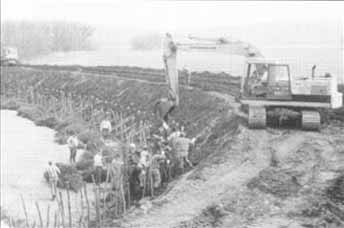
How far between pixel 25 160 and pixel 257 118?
10838 millimetres

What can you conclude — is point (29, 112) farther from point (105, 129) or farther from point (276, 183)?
point (276, 183)

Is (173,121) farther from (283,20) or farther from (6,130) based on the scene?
(283,20)

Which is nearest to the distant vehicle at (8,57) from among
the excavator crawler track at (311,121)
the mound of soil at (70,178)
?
the mound of soil at (70,178)

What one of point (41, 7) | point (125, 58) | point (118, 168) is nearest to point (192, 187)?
point (118, 168)

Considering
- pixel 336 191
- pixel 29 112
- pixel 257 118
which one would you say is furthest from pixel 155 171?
pixel 29 112

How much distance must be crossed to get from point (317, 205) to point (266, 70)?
7979 mm

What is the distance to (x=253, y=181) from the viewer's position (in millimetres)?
15133

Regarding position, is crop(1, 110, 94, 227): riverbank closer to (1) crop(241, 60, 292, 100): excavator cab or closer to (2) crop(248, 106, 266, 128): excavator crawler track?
(2) crop(248, 106, 266, 128): excavator crawler track

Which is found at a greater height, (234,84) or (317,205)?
(234,84)

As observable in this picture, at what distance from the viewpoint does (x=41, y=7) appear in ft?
397

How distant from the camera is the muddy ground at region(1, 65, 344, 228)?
520 inches

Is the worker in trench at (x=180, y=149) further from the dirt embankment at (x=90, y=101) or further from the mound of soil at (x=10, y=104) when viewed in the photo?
the mound of soil at (x=10, y=104)

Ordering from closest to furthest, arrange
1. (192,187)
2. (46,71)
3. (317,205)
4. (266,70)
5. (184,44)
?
(317,205) → (192,187) → (266,70) → (184,44) → (46,71)

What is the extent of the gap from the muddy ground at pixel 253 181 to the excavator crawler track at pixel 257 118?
0.86 ft
